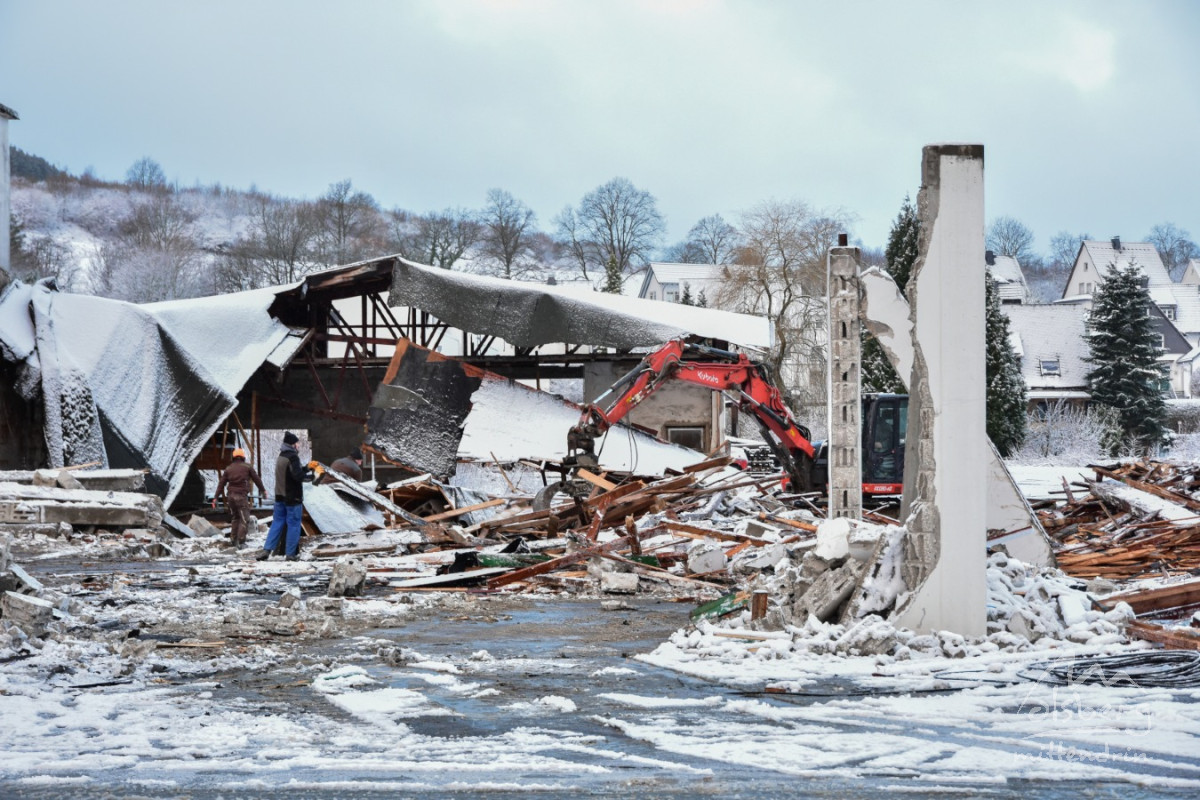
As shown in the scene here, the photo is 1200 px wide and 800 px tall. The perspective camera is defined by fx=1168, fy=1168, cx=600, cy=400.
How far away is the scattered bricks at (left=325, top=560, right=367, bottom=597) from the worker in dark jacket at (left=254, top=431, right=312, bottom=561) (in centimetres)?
389

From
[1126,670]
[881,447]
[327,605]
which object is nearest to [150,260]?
[881,447]

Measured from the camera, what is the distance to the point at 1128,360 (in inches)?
1622

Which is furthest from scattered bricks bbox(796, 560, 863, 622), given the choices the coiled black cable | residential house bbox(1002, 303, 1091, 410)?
residential house bbox(1002, 303, 1091, 410)

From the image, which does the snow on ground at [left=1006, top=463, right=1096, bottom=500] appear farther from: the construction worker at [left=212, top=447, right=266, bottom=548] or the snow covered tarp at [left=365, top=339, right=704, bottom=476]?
the construction worker at [left=212, top=447, right=266, bottom=548]

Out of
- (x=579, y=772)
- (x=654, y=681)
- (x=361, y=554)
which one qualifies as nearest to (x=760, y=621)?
(x=654, y=681)

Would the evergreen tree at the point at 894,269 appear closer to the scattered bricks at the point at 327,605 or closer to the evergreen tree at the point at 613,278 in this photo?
the evergreen tree at the point at 613,278

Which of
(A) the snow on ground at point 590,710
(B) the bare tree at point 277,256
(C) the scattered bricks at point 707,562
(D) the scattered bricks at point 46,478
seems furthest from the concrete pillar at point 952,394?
(B) the bare tree at point 277,256

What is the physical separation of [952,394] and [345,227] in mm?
64010

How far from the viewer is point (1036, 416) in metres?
44.5

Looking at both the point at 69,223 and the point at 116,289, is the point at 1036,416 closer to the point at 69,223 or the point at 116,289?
the point at 116,289

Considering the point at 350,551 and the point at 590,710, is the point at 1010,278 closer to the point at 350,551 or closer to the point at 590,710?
the point at 350,551

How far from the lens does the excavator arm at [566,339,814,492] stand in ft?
55.8

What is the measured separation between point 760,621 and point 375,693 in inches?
131

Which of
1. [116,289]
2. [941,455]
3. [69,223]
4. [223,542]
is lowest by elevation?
[223,542]
